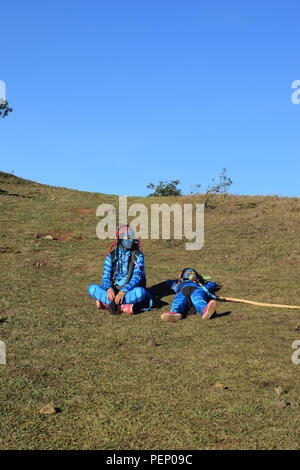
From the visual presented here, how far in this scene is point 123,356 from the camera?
6750mm

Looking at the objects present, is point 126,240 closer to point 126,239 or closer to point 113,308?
point 126,239

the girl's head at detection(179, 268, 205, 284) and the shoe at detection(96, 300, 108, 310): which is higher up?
the girl's head at detection(179, 268, 205, 284)

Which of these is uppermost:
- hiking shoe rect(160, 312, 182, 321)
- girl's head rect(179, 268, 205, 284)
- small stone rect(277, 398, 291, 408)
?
girl's head rect(179, 268, 205, 284)

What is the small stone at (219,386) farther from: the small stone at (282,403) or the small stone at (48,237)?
the small stone at (48,237)

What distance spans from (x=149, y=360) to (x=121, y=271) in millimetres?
3836

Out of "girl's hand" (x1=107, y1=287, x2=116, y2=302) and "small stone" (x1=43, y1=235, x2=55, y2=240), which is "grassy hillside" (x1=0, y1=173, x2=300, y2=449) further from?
"small stone" (x1=43, y1=235, x2=55, y2=240)

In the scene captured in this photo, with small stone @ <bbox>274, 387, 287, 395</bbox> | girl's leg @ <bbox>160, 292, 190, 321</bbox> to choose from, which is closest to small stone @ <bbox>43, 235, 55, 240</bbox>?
girl's leg @ <bbox>160, 292, 190, 321</bbox>

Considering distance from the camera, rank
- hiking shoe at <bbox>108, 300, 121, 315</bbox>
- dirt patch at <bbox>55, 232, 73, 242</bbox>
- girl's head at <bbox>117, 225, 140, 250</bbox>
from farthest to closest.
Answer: dirt patch at <bbox>55, 232, 73, 242</bbox>, girl's head at <bbox>117, 225, 140, 250</bbox>, hiking shoe at <bbox>108, 300, 121, 315</bbox>

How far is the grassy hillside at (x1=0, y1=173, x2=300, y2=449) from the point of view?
14.4 ft

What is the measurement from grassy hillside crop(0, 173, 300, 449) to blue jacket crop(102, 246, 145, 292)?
65 cm

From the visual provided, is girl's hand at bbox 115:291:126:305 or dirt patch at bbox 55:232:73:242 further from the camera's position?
dirt patch at bbox 55:232:73:242

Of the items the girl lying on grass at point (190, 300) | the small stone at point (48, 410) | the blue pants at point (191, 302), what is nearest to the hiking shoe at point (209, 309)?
the girl lying on grass at point (190, 300)

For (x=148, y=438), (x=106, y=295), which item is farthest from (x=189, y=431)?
(x=106, y=295)

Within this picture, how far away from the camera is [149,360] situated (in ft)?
21.5
